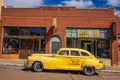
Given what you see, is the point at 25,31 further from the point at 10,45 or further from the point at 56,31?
the point at 56,31

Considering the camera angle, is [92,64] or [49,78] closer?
[49,78]

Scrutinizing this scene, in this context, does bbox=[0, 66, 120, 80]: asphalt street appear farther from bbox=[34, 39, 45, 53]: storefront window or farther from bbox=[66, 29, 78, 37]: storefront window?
bbox=[34, 39, 45, 53]: storefront window

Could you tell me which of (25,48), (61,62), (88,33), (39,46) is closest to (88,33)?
(88,33)

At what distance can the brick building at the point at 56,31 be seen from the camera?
92.4ft

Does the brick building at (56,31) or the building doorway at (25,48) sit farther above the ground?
the brick building at (56,31)

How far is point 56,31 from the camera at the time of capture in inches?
1123

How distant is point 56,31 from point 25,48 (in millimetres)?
4184

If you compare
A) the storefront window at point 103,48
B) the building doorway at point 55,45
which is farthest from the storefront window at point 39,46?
the storefront window at point 103,48

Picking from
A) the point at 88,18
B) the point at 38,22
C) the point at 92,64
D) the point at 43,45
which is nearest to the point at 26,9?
the point at 38,22

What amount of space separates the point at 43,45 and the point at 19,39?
9.59 ft

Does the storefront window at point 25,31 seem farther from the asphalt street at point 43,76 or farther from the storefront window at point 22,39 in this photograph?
the asphalt street at point 43,76

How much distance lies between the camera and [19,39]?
95.2 ft

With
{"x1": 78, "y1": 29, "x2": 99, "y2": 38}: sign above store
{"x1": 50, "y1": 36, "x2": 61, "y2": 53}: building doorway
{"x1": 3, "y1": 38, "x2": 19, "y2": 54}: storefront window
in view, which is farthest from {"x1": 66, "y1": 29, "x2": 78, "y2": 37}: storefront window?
{"x1": 3, "y1": 38, "x2": 19, "y2": 54}: storefront window

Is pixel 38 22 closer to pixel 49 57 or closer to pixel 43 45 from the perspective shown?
pixel 43 45
